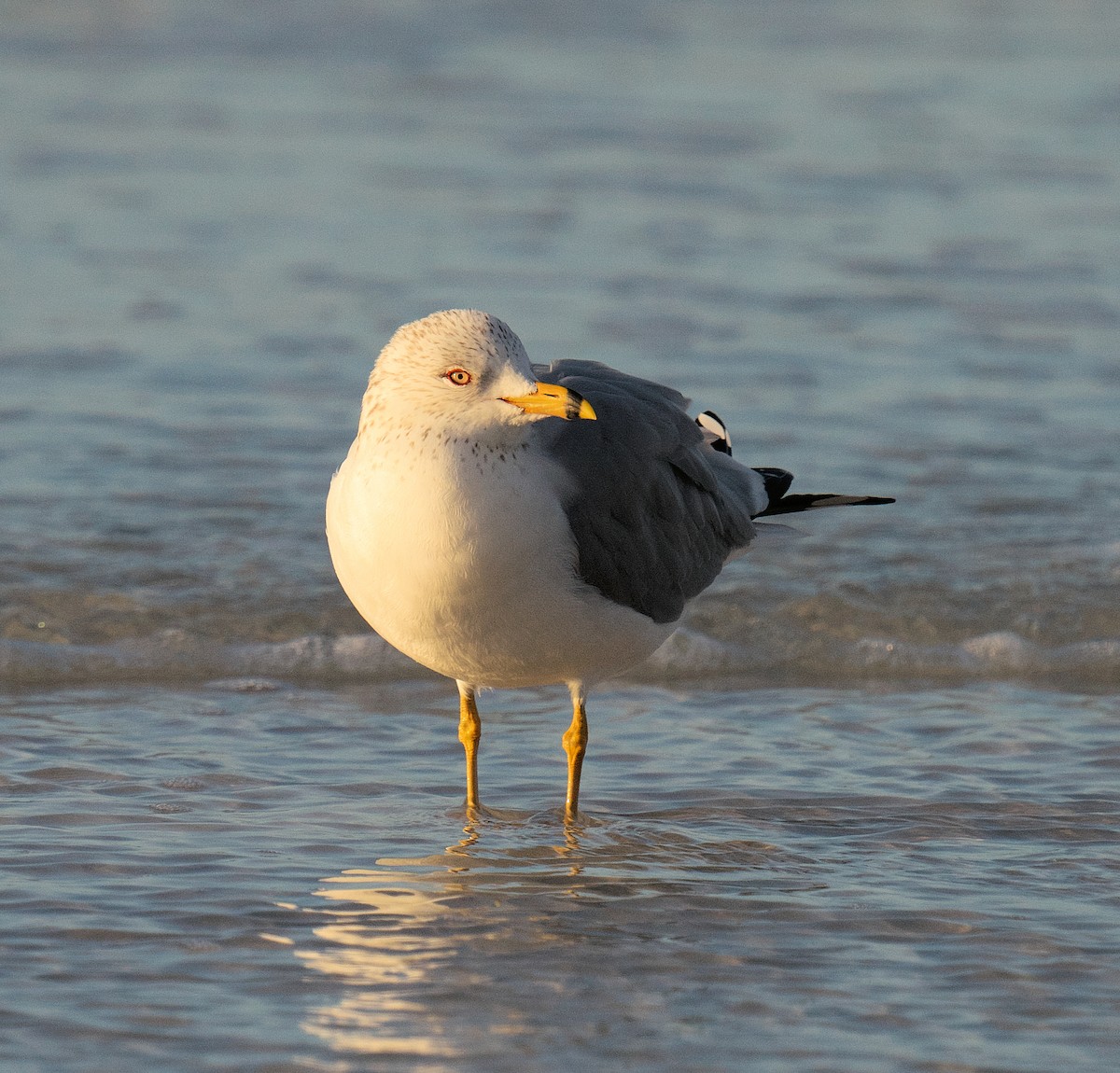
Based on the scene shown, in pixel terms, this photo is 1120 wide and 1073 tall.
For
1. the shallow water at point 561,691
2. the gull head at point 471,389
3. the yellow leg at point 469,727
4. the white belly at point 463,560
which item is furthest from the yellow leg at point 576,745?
the gull head at point 471,389

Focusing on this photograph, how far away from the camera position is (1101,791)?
6.22 m

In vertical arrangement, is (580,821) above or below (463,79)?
below

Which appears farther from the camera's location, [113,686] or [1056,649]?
[1056,649]

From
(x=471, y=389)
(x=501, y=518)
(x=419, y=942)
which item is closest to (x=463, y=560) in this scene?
(x=501, y=518)

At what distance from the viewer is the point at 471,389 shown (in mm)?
5148

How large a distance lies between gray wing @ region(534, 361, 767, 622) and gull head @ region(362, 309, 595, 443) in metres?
0.34

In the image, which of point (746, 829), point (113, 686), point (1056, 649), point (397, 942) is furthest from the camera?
point (1056, 649)

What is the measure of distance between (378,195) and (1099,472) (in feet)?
24.4

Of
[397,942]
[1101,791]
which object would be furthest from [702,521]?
[397,942]

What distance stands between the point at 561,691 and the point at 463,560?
2400 mm

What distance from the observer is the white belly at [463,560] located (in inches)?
201

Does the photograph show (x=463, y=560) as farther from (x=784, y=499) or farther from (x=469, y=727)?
(x=784, y=499)

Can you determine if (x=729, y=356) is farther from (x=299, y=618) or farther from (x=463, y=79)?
(x=463, y=79)

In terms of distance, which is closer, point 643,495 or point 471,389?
point 471,389
